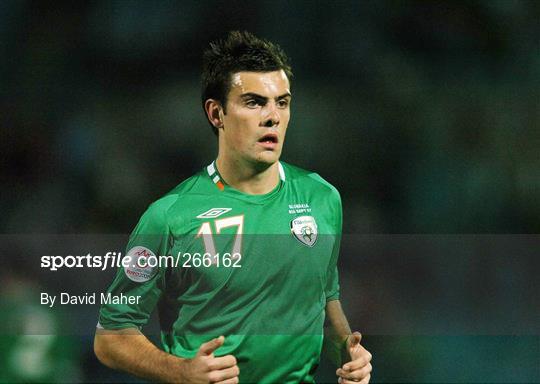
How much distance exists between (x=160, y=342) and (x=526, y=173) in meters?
1.46

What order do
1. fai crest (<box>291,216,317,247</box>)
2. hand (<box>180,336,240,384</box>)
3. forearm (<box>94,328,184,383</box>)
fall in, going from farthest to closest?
1. fai crest (<box>291,216,317,247</box>)
2. forearm (<box>94,328,184,383</box>)
3. hand (<box>180,336,240,384</box>)

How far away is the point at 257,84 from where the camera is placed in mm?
2396

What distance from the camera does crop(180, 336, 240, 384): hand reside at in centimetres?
226

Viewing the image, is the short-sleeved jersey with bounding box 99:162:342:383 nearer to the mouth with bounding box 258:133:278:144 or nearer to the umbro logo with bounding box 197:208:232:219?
the umbro logo with bounding box 197:208:232:219

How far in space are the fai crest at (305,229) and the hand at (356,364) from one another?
357 mm

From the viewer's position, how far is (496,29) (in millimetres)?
2619

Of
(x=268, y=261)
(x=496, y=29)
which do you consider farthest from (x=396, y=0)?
(x=268, y=261)

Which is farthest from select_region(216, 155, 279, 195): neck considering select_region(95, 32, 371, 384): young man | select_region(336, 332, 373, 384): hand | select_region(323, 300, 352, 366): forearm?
select_region(336, 332, 373, 384): hand

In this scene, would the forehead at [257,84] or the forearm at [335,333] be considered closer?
the forehead at [257,84]

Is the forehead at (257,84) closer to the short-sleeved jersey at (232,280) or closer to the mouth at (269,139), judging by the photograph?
the mouth at (269,139)

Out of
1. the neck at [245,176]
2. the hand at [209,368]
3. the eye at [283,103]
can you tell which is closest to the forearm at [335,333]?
the hand at [209,368]

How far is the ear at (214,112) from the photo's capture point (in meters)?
2.46

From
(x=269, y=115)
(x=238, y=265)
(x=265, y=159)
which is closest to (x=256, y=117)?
(x=269, y=115)

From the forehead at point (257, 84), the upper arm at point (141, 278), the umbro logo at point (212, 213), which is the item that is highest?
the forehead at point (257, 84)
